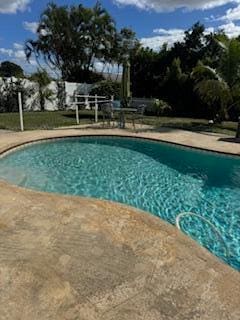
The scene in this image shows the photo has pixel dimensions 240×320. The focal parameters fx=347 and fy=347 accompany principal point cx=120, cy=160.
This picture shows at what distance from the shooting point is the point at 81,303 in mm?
2555

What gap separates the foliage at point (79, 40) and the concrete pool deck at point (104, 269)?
872 inches

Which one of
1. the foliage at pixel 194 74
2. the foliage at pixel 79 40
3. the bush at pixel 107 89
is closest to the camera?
the foliage at pixel 194 74

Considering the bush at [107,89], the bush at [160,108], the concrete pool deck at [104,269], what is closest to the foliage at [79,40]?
the bush at [107,89]

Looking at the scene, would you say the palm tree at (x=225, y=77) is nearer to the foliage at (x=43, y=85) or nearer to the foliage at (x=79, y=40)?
the foliage at (x=43, y=85)

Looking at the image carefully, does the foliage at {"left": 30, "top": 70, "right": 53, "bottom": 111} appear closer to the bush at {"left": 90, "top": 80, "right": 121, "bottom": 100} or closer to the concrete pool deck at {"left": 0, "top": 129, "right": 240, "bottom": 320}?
the bush at {"left": 90, "top": 80, "right": 121, "bottom": 100}

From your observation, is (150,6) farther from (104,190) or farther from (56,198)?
(56,198)

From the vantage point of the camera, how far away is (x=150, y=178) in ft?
24.1

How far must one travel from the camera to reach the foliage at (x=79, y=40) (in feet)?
80.4

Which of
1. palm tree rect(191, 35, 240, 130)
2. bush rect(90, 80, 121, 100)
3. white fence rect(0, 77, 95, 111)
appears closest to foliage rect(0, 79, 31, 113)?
white fence rect(0, 77, 95, 111)

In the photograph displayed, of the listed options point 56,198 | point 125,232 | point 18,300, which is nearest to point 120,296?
point 18,300

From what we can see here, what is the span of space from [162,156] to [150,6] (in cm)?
1745

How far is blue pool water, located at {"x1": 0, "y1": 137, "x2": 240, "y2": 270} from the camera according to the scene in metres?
5.22

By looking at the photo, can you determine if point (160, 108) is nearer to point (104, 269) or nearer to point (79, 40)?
point (79, 40)

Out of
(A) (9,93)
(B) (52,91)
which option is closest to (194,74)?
(B) (52,91)
